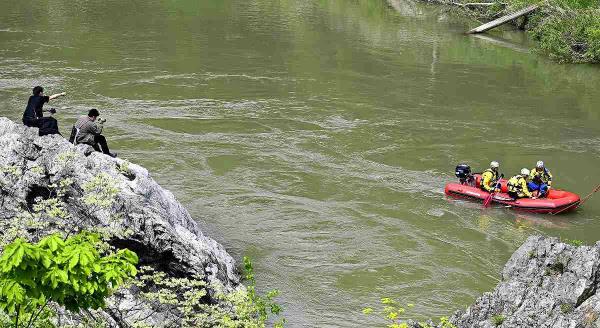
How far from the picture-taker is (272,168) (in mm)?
19500

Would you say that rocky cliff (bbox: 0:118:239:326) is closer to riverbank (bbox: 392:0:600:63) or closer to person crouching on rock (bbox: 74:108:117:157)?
person crouching on rock (bbox: 74:108:117:157)

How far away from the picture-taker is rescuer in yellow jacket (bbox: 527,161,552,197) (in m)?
17.8

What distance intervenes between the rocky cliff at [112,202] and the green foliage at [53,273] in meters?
4.31

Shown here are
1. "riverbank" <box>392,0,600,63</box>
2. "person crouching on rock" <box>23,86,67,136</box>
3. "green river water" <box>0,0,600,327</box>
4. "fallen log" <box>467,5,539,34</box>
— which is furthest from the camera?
"fallen log" <box>467,5,539,34</box>

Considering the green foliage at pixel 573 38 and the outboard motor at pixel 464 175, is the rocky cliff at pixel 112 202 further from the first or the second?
the green foliage at pixel 573 38

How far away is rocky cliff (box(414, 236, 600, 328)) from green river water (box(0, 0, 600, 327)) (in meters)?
2.67

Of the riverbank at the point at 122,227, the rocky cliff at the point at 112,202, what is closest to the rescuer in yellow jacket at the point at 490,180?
the riverbank at the point at 122,227

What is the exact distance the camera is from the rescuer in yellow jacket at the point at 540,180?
17750 millimetres

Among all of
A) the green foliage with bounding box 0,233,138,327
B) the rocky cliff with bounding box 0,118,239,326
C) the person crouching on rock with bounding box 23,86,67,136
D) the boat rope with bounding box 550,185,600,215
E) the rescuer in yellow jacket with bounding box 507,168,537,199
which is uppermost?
the green foliage with bounding box 0,233,138,327

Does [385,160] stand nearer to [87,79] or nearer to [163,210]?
[163,210]

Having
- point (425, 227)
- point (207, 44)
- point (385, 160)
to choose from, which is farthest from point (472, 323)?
point (207, 44)

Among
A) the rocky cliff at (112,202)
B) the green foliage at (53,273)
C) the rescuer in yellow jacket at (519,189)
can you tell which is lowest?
the rescuer in yellow jacket at (519,189)

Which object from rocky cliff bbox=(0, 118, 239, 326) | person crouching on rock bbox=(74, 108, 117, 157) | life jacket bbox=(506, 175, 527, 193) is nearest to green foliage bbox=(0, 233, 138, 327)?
rocky cliff bbox=(0, 118, 239, 326)

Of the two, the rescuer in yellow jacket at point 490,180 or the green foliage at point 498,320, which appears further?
the rescuer in yellow jacket at point 490,180
